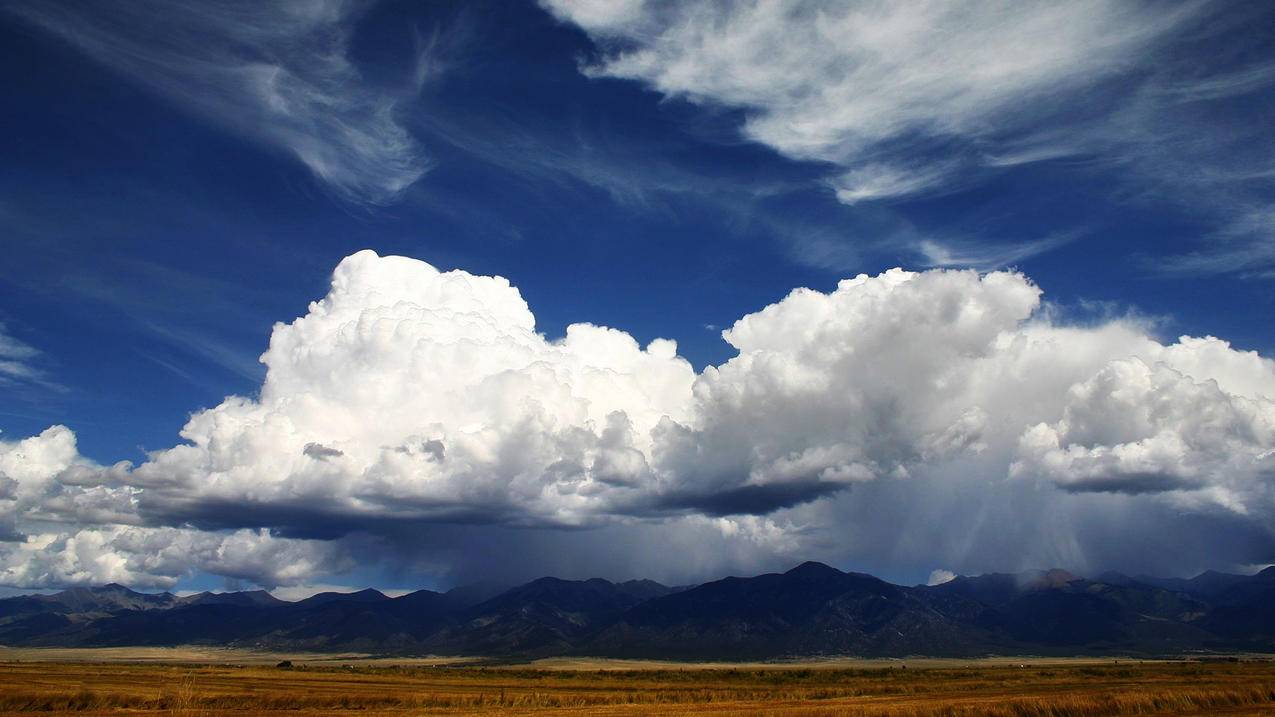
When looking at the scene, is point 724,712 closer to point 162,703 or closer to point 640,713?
point 640,713

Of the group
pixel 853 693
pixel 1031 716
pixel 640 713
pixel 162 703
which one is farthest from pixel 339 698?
pixel 1031 716

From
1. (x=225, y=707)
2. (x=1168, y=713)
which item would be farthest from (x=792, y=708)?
(x=225, y=707)

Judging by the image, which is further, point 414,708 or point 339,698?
point 339,698

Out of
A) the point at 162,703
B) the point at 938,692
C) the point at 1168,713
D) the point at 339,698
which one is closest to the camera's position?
the point at 1168,713

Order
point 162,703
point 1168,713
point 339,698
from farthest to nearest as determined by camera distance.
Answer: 1. point 339,698
2. point 162,703
3. point 1168,713

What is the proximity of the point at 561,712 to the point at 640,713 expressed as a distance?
7.11 metres

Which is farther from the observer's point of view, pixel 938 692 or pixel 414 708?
pixel 938 692

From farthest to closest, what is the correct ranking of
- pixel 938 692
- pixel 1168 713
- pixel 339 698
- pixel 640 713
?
1. pixel 938 692
2. pixel 339 698
3. pixel 640 713
4. pixel 1168 713

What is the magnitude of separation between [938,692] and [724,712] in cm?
4021

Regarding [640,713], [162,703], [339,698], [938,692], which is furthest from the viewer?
[938,692]

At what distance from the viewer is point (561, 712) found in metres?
72.1

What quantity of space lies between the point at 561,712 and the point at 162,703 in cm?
3842

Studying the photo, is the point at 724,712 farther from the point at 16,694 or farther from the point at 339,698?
the point at 16,694

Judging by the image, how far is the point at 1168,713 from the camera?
63.6 metres
